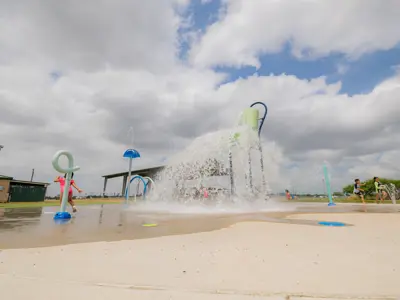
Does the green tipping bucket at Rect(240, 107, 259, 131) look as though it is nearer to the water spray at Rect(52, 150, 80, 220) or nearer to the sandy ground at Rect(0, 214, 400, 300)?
the water spray at Rect(52, 150, 80, 220)

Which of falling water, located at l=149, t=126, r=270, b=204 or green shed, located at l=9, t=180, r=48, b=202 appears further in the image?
green shed, located at l=9, t=180, r=48, b=202

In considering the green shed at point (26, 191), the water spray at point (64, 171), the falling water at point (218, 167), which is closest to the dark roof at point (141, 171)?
the green shed at point (26, 191)

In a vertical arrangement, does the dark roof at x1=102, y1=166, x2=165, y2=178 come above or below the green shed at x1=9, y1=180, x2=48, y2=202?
above

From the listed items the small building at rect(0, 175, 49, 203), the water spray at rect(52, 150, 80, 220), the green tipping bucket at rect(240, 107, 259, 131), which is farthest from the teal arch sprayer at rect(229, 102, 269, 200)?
the small building at rect(0, 175, 49, 203)

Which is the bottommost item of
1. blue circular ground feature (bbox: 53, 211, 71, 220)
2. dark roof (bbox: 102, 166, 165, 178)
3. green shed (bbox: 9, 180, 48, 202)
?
blue circular ground feature (bbox: 53, 211, 71, 220)

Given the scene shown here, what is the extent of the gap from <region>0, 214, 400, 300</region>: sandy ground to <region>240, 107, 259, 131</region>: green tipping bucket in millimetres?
14373

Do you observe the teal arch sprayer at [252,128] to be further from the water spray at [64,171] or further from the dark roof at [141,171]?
the dark roof at [141,171]

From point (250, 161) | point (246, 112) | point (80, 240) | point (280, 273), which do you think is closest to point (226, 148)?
point (250, 161)

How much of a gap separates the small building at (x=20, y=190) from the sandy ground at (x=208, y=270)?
28597 mm

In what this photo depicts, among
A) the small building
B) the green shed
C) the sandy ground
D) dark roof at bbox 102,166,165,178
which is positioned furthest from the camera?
dark roof at bbox 102,166,165,178

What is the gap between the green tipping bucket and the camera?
1803cm

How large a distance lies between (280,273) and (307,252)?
104cm

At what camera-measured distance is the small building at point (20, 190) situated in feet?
83.8

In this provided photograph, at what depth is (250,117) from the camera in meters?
18.1
